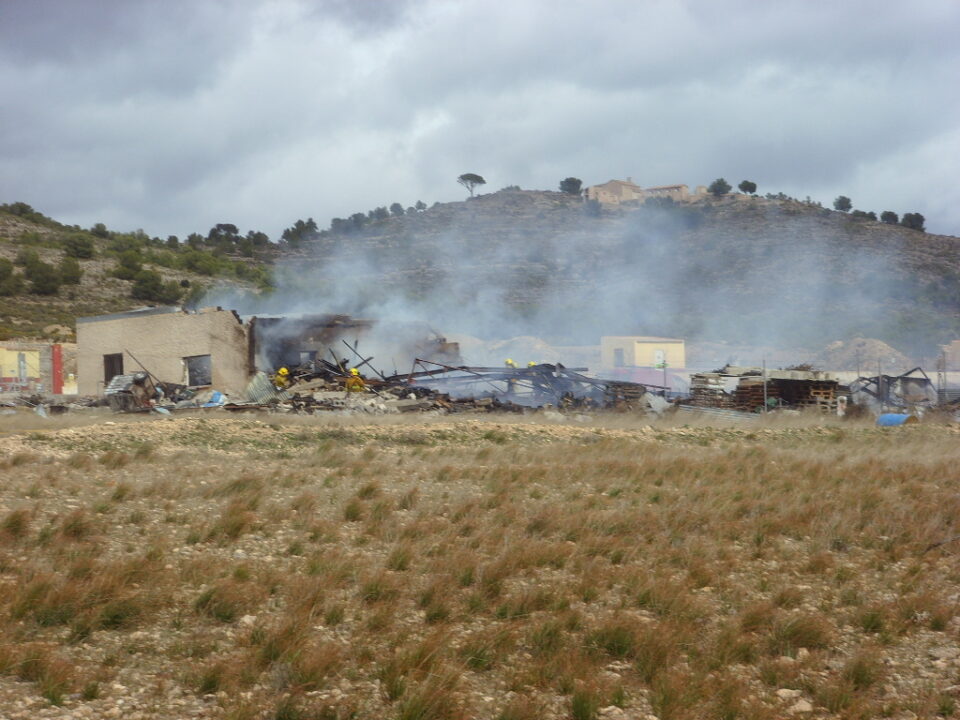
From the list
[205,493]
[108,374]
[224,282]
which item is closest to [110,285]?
[224,282]

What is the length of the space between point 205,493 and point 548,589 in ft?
18.3

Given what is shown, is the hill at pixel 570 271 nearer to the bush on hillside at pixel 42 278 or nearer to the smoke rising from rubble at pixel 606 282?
the smoke rising from rubble at pixel 606 282

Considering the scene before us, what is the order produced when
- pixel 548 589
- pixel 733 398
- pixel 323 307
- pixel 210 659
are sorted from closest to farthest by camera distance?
pixel 210 659 → pixel 548 589 → pixel 733 398 → pixel 323 307

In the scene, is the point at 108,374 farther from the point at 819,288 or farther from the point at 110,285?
the point at 819,288

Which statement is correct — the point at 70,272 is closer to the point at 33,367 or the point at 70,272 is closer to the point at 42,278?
the point at 42,278

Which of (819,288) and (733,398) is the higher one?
(819,288)

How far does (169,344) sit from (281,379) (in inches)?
194

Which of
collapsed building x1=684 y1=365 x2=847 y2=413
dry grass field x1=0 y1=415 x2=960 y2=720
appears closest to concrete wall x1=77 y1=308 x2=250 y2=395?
collapsed building x1=684 y1=365 x2=847 y2=413

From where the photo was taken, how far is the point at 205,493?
38.2ft

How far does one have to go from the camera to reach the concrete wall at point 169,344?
32000 mm

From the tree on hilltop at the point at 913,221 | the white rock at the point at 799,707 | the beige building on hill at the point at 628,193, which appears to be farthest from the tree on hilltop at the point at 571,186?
the white rock at the point at 799,707

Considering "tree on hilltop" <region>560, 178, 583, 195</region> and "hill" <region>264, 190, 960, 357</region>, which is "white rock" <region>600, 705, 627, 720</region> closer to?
"hill" <region>264, 190, 960, 357</region>

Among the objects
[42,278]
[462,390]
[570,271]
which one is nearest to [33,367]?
[462,390]

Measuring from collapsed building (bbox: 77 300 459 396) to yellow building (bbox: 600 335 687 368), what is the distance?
63.6 ft
